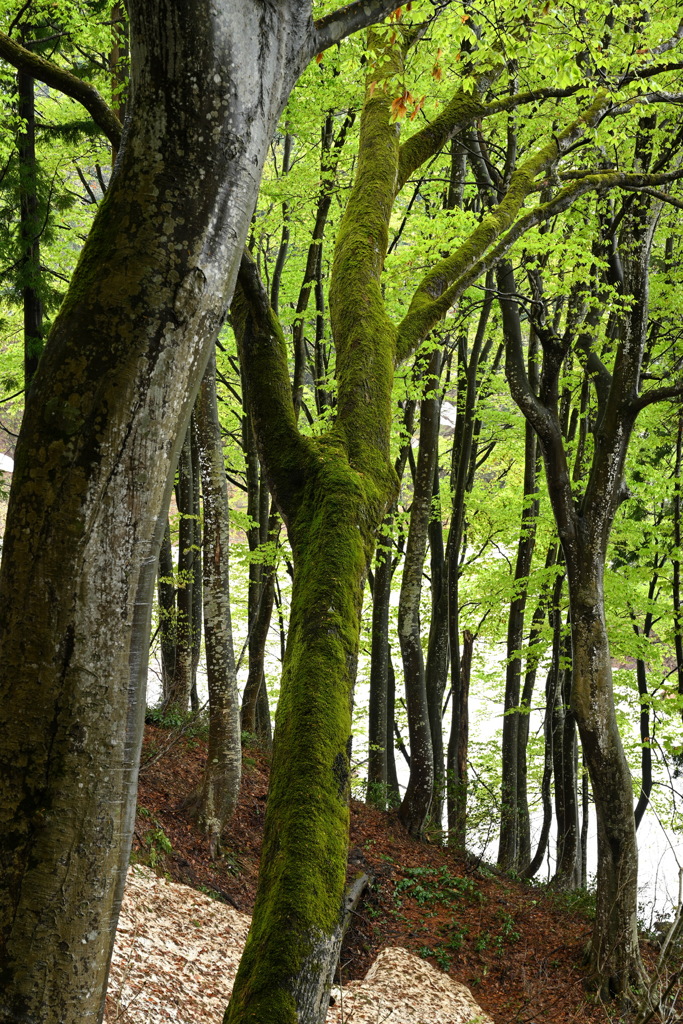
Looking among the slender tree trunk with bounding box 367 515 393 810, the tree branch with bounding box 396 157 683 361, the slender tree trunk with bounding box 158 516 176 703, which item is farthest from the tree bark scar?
the slender tree trunk with bounding box 367 515 393 810

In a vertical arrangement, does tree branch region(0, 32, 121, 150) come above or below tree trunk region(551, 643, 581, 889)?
above

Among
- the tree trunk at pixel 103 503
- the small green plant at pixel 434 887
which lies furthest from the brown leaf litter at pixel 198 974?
the tree trunk at pixel 103 503

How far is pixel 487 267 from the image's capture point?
488 cm

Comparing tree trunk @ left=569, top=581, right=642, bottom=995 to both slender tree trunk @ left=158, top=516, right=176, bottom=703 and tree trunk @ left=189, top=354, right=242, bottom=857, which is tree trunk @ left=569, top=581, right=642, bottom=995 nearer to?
tree trunk @ left=189, top=354, right=242, bottom=857

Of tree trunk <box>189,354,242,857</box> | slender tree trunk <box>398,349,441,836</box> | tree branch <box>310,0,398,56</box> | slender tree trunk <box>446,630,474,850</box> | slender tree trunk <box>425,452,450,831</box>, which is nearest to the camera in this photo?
tree branch <box>310,0,398,56</box>

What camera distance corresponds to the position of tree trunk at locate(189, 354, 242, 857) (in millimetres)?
7293

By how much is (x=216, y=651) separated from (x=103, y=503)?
584cm

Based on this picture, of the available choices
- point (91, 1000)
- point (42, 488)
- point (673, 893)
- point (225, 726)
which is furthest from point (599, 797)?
point (673, 893)

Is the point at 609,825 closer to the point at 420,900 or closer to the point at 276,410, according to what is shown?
the point at 420,900

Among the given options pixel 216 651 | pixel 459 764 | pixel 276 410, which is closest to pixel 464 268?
pixel 276 410

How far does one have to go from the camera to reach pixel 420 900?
8.82 metres

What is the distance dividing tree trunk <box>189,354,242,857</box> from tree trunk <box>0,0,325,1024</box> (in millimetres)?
5433

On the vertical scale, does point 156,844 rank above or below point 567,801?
below

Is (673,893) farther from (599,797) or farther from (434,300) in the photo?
(434,300)
